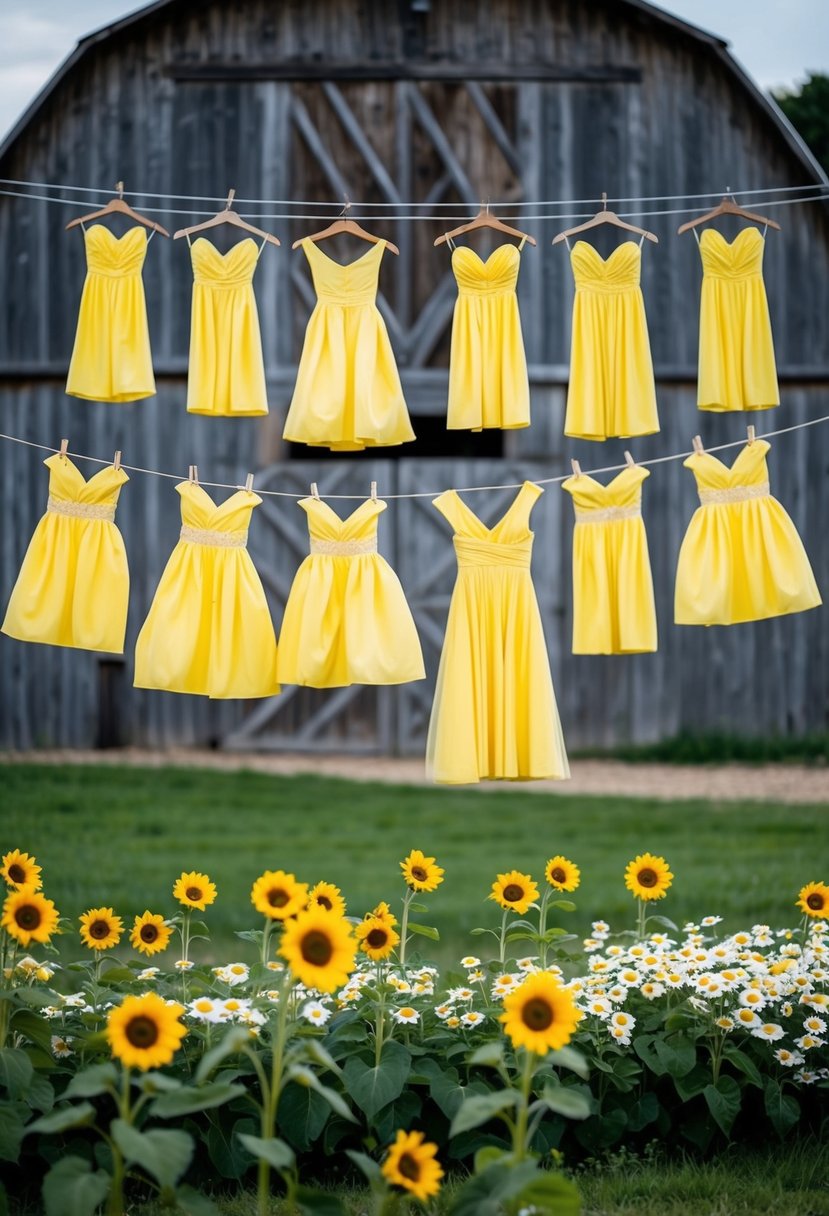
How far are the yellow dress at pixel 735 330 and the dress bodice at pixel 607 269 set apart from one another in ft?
0.79

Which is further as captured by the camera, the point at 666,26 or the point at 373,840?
the point at 666,26

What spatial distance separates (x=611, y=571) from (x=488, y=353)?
0.82 meters

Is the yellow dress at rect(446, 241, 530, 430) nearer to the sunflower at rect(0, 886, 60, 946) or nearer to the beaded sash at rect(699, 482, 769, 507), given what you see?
the beaded sash at rect(699, 482, 769, 507)

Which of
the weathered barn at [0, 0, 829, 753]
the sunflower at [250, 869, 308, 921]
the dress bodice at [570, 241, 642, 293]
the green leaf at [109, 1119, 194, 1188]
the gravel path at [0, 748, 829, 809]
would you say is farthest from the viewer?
the weathered barn at [0, 0, 829, 753]

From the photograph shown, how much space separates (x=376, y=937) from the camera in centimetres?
323

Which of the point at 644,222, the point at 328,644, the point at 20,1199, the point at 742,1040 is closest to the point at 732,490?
the point at 328,644

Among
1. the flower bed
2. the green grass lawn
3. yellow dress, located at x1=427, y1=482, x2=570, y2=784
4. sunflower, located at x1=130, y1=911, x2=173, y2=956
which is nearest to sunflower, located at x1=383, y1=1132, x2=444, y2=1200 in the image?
the flower bed

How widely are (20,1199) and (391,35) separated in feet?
28.8

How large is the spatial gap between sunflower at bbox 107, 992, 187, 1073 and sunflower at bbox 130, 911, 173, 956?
87 centimetres

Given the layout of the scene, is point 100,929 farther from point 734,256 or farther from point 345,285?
point 734,256

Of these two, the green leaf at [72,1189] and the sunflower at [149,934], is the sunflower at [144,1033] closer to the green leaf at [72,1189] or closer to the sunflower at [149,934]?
the green leaf at [72,1189]

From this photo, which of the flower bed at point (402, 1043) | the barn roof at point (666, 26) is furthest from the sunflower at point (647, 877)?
the barn roof at point (666, 26)

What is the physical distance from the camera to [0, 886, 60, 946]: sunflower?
2926mm

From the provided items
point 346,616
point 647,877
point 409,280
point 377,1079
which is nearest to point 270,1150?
point 377,1079
